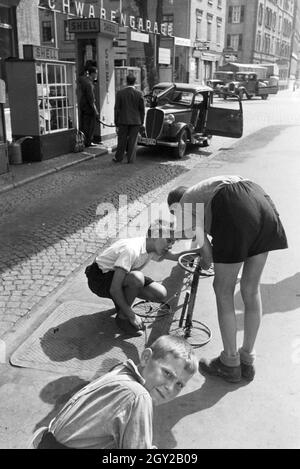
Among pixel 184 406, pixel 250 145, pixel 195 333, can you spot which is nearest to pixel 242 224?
pixel 184 406

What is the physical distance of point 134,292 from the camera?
3627 millimetres

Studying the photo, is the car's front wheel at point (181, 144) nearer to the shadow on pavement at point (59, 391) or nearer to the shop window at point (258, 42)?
the shadow on pavement at point (59, 391)

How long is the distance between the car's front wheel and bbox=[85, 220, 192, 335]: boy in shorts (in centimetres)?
784

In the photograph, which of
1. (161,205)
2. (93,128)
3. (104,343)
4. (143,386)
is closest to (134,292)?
(104,343)

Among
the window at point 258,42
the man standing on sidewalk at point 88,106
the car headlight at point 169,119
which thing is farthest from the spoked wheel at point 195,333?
the window at point 258,42

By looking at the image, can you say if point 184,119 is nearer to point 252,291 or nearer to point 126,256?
point 126,256

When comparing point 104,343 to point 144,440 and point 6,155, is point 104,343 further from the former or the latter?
point 6,155

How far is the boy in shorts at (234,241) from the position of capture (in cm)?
279

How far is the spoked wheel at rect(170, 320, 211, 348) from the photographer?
3593 millimetres

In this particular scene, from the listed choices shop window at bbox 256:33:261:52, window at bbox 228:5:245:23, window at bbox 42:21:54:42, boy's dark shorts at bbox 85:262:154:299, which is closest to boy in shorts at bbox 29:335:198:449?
boy's dark shorts at bbox 85:262:154:299

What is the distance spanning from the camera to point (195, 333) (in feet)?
12.2

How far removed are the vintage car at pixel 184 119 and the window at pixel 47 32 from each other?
96.0ft

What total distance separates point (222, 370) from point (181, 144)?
8.92 m

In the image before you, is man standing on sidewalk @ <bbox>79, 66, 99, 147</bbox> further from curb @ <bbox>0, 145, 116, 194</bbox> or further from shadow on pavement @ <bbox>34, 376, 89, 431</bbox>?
shadow on pavement @ <bbox>34, 376, 89, 431</bbox>
